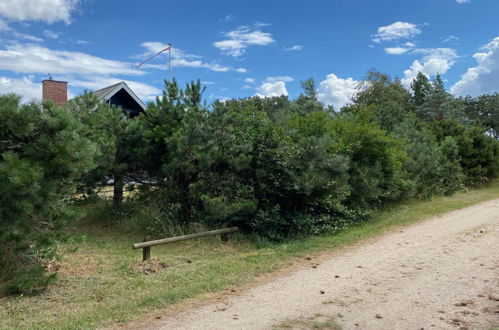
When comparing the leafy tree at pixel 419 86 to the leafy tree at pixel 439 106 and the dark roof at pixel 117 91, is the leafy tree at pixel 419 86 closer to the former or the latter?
the leafy tree at pixel 439 106

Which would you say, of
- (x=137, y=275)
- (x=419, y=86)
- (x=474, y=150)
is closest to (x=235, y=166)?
(x=137, y=275)

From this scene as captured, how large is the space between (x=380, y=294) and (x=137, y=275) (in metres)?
3.63

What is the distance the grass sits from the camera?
16.2 feet

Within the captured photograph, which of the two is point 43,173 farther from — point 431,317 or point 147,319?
point 431,317

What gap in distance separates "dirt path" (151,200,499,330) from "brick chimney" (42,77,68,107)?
20376 millimetres

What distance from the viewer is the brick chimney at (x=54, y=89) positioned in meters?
23.1

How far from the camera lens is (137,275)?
6633 millimetres

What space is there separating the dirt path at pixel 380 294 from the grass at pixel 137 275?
1.80ft

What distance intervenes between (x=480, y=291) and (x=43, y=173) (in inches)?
223

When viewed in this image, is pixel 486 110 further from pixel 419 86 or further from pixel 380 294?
pixel 380 294

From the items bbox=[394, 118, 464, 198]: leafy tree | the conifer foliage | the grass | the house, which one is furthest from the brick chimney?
the conifer foliage

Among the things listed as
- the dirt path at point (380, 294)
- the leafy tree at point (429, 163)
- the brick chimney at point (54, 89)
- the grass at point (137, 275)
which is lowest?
the grass at point (137, 275)

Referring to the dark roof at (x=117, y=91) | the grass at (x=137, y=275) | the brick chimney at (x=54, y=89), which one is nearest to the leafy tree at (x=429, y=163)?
the grass at (x=137, y=275)

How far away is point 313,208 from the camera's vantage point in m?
10.5
